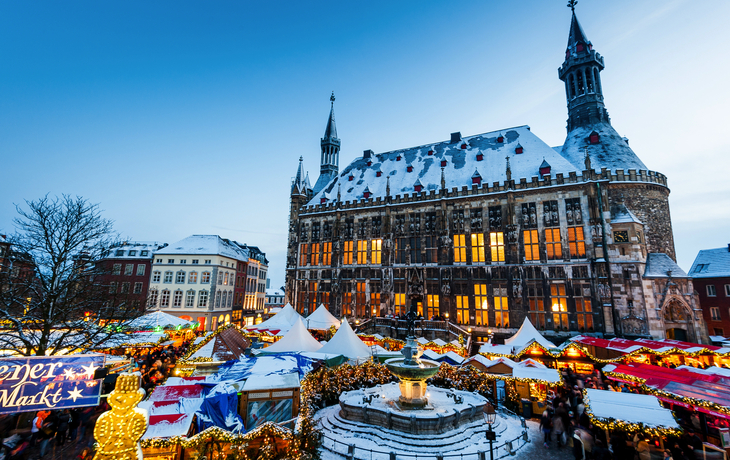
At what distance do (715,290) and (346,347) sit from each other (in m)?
42.1

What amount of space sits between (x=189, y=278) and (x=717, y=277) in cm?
6212

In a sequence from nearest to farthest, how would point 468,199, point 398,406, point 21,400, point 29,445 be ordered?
1. point 21,400
2. point 29,445
3. point 398,406
4. point 468,199

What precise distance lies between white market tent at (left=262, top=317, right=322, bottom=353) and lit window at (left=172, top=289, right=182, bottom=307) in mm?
30759

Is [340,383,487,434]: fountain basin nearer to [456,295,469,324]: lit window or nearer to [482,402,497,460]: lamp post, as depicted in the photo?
[482,402,497,460]: lamp post

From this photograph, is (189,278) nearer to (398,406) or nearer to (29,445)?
(29,445)

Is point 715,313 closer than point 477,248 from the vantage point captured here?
No

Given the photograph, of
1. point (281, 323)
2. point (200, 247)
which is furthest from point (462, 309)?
point (200, 247)

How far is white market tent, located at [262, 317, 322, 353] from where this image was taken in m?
19.5

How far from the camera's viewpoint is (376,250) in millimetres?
34844

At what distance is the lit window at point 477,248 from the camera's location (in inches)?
1178

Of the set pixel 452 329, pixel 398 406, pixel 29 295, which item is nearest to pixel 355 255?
pixel 452 329

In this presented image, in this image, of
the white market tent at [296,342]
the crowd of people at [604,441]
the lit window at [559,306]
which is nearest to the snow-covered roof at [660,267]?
the lit window at [559,306]

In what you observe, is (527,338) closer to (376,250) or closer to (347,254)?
(376,250)

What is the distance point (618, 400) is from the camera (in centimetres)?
998
